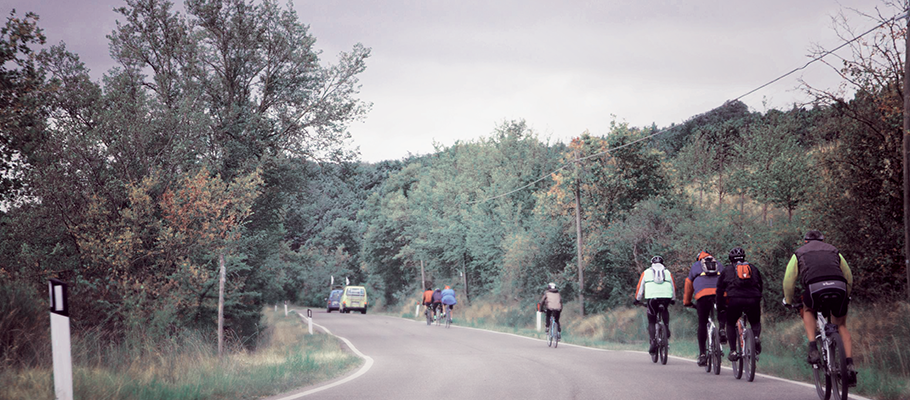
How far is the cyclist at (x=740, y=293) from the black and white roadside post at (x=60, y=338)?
820cm

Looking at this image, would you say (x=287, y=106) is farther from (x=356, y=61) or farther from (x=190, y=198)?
(x=190, y=198)

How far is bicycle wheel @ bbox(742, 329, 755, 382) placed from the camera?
387 inches

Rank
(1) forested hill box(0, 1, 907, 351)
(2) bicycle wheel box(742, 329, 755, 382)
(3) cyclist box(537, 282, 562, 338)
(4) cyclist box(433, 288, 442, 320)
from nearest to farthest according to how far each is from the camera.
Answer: (2) bicycle wheel box(742, 329, 755, 382) < (1) forested hill box(0, 1, 907, 351) < (3) cyclist box(537, 282, 562, 338) < (4) cyclist box(433, 288, 442, 320)

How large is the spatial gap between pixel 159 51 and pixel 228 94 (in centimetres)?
292

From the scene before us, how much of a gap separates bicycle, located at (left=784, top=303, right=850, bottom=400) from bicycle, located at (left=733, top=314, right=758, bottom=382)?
70.3 inches

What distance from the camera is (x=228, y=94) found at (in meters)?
27.2

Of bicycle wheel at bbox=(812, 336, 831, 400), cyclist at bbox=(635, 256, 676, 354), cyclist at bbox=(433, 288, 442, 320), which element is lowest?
cyclist at bbox=(433, 288, 442, 320)

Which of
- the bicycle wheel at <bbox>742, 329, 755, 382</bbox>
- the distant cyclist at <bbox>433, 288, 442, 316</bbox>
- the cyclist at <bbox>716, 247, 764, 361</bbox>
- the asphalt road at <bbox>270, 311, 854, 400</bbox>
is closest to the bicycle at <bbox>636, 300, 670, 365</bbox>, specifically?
the asphalt road at <bbox>270, 311, 854, 400</bbox>

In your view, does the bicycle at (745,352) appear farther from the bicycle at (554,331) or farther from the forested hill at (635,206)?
the bicycle at (554,331)

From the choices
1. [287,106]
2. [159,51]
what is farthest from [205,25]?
[287,106]

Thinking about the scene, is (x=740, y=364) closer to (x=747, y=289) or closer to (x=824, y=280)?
(x=747, y=289)

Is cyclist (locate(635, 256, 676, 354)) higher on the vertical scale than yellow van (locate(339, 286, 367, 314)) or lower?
higher

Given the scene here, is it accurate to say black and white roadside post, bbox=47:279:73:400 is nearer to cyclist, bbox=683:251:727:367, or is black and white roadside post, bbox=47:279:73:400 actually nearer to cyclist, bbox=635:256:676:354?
cyclist, bbox=683:251:727:367

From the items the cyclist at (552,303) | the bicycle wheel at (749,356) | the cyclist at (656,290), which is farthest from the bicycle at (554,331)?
the bicycle wheel at (749,356)
